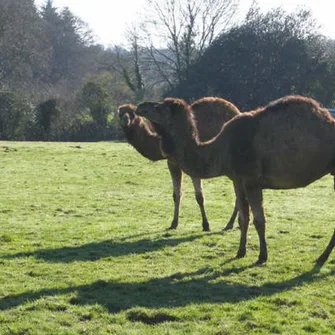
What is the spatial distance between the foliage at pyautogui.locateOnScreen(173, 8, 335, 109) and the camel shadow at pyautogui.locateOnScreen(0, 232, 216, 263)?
92.6 ft

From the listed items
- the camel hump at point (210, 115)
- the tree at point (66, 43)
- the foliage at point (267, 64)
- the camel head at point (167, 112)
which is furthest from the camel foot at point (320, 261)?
the tree at point (66, 43)

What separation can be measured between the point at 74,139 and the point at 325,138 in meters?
30.4

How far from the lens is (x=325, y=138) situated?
307 inches

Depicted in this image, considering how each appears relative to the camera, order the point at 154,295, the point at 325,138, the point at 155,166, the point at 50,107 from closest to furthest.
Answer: the point at 154,295
the point at 325,138
the point at 155,166
the point at 50,107

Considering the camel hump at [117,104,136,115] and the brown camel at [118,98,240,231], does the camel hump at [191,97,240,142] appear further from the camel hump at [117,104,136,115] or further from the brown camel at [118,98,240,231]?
the camel hump at [117,104,136,115]

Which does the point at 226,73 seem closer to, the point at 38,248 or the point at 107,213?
the point at 107,213

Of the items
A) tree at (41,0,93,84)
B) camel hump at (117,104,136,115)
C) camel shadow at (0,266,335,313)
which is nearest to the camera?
camel shadow at (0,266,335,313)

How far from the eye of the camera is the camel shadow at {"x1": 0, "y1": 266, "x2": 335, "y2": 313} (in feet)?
20.7

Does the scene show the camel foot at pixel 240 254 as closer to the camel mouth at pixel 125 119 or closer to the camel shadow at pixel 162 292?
the camel shadow at pixel 162 292

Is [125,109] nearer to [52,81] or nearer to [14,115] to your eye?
[14,115]

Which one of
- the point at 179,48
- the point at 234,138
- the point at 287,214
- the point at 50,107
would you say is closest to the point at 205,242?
the point at 234,138

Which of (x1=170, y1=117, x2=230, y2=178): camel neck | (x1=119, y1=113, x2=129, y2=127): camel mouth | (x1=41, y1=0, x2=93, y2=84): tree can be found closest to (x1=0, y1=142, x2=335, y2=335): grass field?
(x1=170, y1=117, x2=230, y2=178): camel neck

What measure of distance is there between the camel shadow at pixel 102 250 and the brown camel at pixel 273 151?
1.66 metres

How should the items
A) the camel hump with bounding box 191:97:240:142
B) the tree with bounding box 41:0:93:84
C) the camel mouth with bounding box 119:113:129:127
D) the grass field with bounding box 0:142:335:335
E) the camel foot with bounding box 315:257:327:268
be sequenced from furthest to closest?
the tree with bounding box 41:0:93:84 → the camel mouth with bounding box 119:113:129:127 → the camel hump with bounding box 191:97:240:142 → the camel foot with bounding box 315:257:327:268 → the grass field with bounding box 0:142:335:335
